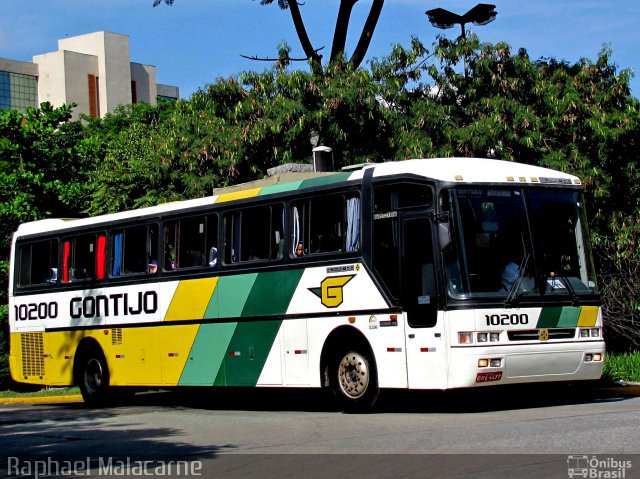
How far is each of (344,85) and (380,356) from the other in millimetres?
11051

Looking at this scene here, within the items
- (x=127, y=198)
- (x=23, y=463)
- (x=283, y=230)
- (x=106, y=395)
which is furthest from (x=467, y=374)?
(x=127, y=198)

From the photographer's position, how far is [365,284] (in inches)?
571

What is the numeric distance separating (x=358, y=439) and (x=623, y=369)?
7.65 meters

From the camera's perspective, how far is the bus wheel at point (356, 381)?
47.3 feet

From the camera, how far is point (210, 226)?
56.6ft

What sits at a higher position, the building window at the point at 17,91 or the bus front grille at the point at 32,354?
the building window at the point at 17,91

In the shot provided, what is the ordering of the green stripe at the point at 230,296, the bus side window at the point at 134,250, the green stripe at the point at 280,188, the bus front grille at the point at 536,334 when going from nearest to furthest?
the bus front grille at the point at 536,334, the green stripe at the point at 280,188, the green stripe at the point at 230,296, the bus side window at the point at 134,250

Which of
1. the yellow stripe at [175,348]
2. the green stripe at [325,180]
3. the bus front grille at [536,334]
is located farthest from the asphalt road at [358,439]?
the green stripe at [325,180]

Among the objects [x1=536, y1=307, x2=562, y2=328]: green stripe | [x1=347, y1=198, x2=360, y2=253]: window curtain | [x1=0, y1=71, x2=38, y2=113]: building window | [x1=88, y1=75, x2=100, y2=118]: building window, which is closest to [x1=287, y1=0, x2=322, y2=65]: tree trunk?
[x1=347, y1=198, x2=360, y2=253]: window curtain

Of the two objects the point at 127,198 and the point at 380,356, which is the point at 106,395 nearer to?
A: the point at 380,356

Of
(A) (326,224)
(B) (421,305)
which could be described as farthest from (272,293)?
(B) (421,305)

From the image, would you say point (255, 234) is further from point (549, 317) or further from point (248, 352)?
point (549, 317)

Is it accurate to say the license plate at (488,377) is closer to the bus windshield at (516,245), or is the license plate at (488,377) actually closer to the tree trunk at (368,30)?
the bus windshield at (516,245)

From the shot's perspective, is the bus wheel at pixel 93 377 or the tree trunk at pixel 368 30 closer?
the bus wheel at pixel 93 377
